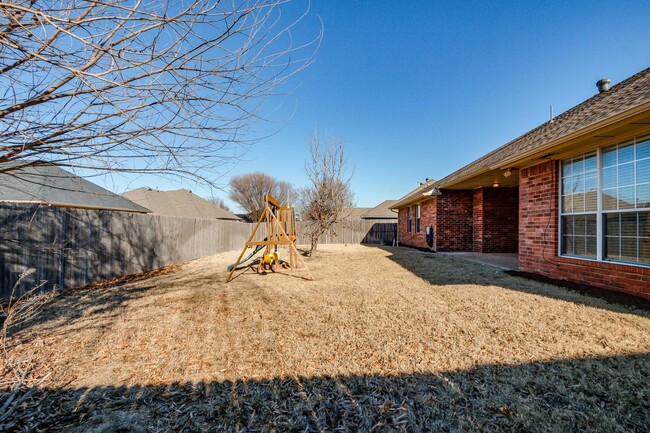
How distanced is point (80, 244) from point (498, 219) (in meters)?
13.4

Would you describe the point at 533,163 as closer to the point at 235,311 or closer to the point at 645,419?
the point at 645,419

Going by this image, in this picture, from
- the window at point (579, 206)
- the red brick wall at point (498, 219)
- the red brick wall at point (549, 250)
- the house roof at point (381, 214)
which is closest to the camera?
the red brick wall at point (549, 250)

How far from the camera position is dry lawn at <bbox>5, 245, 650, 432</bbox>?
196 cm

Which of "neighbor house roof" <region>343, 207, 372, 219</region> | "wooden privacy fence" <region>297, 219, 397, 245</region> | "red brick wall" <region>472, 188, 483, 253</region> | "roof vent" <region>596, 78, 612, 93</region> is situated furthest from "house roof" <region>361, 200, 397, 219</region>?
"roof vent" <region>596, 78, 612, 93</region>

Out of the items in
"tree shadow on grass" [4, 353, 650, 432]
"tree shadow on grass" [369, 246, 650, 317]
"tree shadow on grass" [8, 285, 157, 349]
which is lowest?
"tree shadow on grass" [8, 285, 157, 349]

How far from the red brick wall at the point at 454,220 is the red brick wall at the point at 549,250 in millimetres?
4886

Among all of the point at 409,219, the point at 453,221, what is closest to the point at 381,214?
Answer: the point at 409,219

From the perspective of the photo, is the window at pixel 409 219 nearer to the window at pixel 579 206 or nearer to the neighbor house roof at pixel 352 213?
the neighbor house roof at pixel 352 213

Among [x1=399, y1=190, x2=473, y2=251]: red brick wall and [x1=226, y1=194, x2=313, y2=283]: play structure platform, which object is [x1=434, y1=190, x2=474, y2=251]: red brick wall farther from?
→ [x1=226, y1=194, x2=313, y2=283]: play structure platform

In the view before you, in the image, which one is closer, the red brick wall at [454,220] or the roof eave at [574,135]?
the roof eave at [574,135]

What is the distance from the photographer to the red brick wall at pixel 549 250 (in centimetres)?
435

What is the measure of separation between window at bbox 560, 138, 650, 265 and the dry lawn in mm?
1076

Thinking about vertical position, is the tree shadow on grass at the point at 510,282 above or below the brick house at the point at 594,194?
below

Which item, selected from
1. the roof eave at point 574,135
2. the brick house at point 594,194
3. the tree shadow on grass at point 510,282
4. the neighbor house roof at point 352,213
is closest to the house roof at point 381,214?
the neighbor house roof at point 352,213
